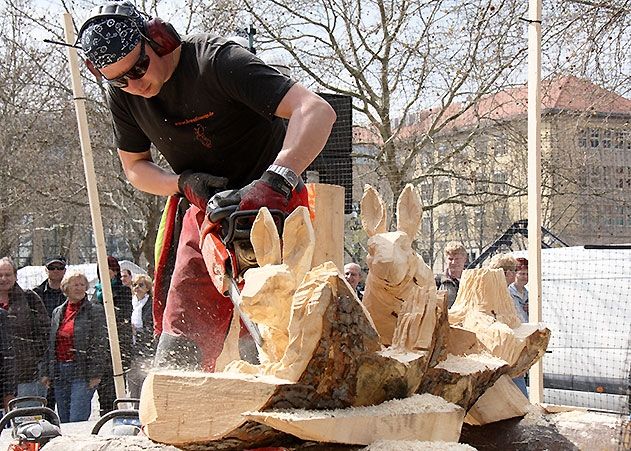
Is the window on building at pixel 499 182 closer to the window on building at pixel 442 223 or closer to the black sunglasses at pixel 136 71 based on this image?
the window on building at pixel 442 223

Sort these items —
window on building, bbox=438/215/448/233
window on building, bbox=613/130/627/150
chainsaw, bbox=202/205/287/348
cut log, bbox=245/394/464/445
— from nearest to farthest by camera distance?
cut log, bbox=245/394/464/445 → chainsaw, bbox=202/205/287/348 → window on building, bbox=613/130/627/150 → window on building, bbox=438/215/448/233

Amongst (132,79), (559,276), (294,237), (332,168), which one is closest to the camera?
(294,237)

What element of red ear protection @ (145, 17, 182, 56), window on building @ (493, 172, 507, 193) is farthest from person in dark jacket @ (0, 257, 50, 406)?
window on building @ (493, 172, 507, 193)

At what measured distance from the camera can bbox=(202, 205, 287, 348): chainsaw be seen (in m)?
1.92

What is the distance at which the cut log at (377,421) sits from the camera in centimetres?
156

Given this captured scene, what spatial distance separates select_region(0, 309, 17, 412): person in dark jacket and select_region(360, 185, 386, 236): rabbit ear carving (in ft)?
13.9

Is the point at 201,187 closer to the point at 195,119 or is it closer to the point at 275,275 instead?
the point at 195,119

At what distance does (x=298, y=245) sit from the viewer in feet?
5.76

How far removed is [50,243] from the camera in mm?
22141

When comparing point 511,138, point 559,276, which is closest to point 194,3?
point 511,138

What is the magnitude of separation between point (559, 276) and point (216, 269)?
4.82m

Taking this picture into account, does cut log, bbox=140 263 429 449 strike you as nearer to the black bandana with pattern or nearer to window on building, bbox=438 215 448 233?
the black bandana with pattern

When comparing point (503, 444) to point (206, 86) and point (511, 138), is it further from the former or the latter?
point (511, 138)

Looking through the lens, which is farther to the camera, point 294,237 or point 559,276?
point 559,276
